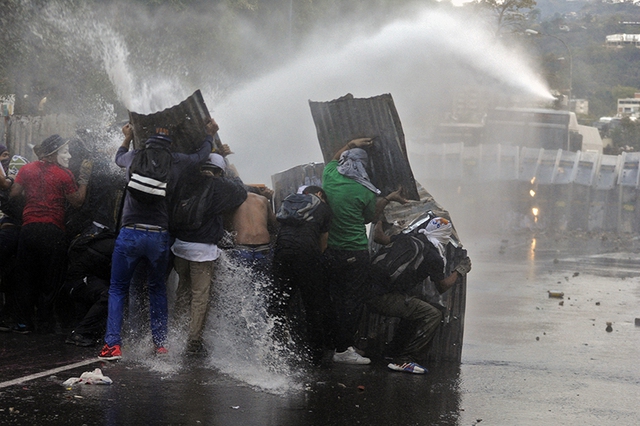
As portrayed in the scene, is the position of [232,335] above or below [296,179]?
below

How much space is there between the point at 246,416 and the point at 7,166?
4.43 m

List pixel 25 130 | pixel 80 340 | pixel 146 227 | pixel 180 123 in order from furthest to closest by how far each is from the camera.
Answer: pixel 25 130, pixel 80 340, pixel 180 123, pixel 146 227

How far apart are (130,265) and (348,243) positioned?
5.53 ft

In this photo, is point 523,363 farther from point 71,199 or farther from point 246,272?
point 71,199

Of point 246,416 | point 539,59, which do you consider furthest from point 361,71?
point 539,59

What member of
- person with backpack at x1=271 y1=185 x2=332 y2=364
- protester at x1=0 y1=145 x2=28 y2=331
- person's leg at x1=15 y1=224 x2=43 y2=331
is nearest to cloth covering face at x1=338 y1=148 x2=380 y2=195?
person with backpack at x1=271 y1=185 x2=332 y2=364

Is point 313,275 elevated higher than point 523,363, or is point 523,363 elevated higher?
point 313,275

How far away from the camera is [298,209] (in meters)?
6.81

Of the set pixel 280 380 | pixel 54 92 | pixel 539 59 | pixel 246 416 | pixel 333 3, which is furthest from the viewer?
pixel 539 59

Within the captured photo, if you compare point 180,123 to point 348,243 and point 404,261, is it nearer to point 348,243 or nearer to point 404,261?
point 348,243

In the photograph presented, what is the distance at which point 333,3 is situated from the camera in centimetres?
3738

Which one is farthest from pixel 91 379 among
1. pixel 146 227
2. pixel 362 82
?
pixel 362 82

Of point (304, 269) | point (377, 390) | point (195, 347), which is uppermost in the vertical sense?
point (304, 269)

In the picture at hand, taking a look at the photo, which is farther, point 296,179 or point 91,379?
point 296,179
